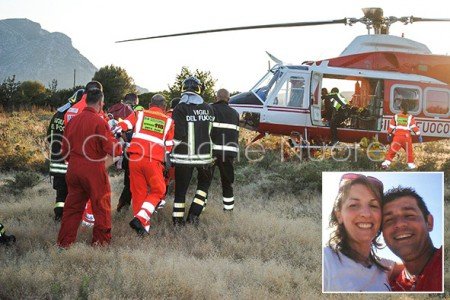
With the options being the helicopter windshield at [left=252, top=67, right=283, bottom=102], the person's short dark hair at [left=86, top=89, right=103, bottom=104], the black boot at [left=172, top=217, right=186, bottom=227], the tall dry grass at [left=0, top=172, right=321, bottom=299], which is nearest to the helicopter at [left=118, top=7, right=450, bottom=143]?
the helicopter windshield at [left=252, top=67, right=283, bottom=102]

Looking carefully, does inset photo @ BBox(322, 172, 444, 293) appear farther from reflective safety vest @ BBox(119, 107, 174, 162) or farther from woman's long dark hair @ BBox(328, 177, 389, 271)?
reflective safety vest @ BBox(119, 107, 174, 162)

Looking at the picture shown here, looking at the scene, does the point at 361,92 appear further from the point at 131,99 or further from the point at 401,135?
the point at 131,99

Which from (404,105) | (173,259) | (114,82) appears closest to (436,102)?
(404,105)

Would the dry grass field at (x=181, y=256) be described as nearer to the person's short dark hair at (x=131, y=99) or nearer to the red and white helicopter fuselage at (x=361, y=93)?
Result: the person's short dark hair at (x=131, y=99)

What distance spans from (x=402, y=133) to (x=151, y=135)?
7603mm

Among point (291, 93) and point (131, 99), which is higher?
point (291, 93)

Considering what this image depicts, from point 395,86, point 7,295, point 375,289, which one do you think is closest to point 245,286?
point 375,289

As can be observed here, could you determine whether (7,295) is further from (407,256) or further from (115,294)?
(407,256)

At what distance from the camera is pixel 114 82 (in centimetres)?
3506

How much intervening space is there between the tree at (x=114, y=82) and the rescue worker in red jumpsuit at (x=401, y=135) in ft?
78.6

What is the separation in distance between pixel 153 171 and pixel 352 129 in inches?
302

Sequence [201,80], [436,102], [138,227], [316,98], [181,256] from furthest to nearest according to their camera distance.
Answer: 1. [201,80]
2. [436,102]
3. [316,98]
4. [138,227]
5. [181,256]

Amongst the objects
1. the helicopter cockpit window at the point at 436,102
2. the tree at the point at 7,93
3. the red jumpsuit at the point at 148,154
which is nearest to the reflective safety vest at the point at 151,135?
the red jumpsuit at the point at 148,154

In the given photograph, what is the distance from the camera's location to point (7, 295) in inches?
189
